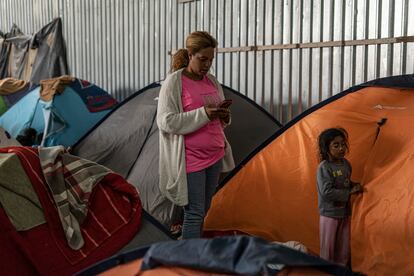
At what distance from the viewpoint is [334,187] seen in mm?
2479

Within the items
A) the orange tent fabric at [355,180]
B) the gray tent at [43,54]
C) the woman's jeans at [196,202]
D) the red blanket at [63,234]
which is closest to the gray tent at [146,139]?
the orange tent fabric at [355,180]

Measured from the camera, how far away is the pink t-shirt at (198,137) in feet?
8.78

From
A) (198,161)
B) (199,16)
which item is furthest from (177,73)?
(199,16)

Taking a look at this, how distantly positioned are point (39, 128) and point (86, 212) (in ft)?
10.9

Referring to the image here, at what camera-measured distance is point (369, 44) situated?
3.48m

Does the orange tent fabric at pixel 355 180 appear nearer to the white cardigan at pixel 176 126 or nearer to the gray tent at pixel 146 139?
the gray tent at pixel 146 139

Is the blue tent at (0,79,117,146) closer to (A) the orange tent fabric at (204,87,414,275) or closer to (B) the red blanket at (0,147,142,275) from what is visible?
(A) the orange tent fabric at (204,87,414,275)

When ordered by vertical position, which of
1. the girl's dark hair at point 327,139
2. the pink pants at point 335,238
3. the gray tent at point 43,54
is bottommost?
the pink pants at point 335,238

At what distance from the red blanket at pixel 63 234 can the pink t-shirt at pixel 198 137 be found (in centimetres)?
35

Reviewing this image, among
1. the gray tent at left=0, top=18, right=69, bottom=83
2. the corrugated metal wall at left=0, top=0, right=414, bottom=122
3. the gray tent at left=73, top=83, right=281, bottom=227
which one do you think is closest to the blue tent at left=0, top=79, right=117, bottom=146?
the corrugated metal wall at left=0, top=0, right=414, bottom=122

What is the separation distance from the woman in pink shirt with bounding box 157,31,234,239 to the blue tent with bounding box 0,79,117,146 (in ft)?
8.48

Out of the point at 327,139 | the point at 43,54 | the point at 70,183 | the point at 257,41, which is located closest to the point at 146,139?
the point at 257,41

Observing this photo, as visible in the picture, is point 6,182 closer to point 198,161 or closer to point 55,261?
point 55,261

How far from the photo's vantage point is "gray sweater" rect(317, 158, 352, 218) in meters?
2.47
